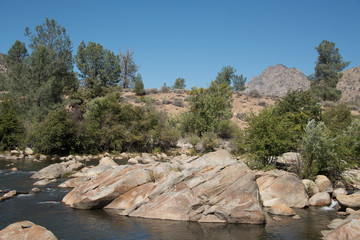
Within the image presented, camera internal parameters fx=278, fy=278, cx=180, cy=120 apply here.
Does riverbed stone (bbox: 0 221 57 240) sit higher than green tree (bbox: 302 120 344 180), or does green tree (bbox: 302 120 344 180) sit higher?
green tree (bbox: 302 120 344 180)

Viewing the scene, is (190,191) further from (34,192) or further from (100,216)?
(34,192)

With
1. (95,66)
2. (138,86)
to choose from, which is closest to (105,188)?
(95,66)

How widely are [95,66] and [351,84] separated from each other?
309 feet

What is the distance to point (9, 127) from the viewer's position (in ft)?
128

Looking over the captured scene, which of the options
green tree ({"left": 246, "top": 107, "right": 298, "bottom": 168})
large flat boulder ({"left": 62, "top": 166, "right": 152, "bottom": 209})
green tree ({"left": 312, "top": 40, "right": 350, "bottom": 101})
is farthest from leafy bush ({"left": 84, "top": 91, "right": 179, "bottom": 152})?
green tree ({"left": 312, "top": 40, "right": 350, "bottom": 101})

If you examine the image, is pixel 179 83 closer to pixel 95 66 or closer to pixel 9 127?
pixel 95 66

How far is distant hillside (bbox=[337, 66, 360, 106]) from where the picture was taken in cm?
9962

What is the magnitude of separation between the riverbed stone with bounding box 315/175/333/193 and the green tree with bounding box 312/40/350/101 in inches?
2121

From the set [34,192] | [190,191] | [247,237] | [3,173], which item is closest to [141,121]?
[3,173]

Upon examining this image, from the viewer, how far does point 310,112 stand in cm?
3541

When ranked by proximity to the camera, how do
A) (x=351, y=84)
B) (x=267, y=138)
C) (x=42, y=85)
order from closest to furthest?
(x=267, y=138)
(x=42, y=85)
(x=351, y=84)

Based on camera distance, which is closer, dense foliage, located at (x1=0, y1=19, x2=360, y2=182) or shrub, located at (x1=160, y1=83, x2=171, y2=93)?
dense foliage, located at (x1=0, y1=19, x2=360, y2=182)

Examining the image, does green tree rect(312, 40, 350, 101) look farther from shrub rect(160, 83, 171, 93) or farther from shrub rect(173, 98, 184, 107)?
shrub rect(160, 83, 171, 93)

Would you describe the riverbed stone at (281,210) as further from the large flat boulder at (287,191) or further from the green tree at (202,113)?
the green tree at (202,113)
